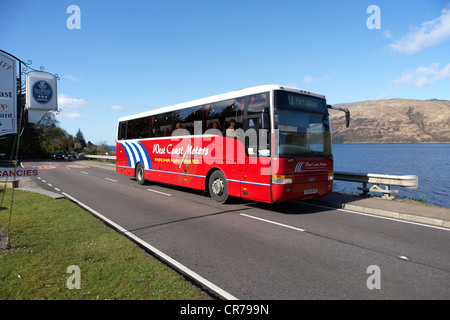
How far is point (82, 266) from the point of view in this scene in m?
4.53

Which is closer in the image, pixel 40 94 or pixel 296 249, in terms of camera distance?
pixel 296 249

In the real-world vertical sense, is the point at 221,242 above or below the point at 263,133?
below

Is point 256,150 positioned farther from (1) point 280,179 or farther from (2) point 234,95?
(2) point 234,95

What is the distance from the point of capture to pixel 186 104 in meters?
12.0

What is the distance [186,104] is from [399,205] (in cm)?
849

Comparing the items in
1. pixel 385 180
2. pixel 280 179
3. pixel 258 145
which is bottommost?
pixel 385 180

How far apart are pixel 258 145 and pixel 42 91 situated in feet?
20.6

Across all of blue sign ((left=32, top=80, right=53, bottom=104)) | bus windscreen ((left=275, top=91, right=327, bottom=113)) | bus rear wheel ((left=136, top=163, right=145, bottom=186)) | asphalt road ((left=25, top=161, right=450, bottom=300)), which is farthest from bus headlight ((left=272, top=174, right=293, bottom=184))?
bus rear wheel ((left=136, top=163, right=145, bottom=186))

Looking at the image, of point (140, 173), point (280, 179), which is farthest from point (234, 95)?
point (140, 173)

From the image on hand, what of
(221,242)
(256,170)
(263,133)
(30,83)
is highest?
(30,83)

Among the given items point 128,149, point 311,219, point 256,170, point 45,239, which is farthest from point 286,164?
point 128,149

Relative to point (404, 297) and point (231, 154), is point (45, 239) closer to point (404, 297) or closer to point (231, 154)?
point (231, 154)

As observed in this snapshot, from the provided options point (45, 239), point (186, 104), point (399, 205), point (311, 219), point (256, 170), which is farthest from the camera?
point (186, 104)

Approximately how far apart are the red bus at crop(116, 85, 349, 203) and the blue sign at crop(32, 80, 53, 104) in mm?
4921
